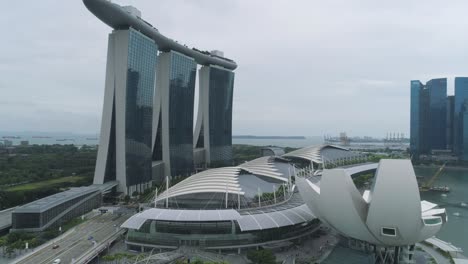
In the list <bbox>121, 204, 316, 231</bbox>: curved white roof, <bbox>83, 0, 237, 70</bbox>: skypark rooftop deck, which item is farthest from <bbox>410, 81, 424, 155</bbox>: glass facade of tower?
<bbox>121, 204, 316, 231</bbox>: curved white roof

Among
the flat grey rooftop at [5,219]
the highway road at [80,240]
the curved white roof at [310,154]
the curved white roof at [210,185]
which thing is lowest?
the highway road at [80,240]

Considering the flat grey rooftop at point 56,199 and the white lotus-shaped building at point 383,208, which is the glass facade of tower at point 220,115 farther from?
the white lotus-shaped building at point 383,208

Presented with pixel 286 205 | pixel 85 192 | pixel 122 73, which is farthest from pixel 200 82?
pixel 286 205

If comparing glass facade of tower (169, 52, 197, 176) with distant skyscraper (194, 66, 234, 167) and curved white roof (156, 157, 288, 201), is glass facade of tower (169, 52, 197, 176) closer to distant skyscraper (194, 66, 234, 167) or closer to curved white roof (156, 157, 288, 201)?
distant skyscraper (194, 66, 234, 167)

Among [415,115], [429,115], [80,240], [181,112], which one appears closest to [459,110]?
[429,115]

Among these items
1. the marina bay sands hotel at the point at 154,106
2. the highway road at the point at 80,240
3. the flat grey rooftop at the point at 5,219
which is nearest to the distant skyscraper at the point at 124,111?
the marina bay sands hotel at the point at 154,106
